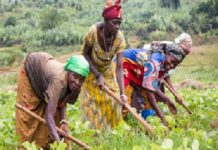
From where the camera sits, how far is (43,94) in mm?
4703

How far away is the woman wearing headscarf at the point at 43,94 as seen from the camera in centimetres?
424

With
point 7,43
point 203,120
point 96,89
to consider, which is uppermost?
point 96,89

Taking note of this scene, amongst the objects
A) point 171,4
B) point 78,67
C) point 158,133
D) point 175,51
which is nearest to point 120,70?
point 175,51

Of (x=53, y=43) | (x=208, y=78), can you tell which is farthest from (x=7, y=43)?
(x=208, y=78)

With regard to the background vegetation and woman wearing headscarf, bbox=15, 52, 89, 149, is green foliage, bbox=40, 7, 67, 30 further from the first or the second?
woman wearing headscarf, bbox=15, 52, 89, 149

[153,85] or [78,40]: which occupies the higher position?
[153,85]

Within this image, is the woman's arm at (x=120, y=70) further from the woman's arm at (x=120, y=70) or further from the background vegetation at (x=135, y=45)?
the background vegetation at (x=135, y=45)

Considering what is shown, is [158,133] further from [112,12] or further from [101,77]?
[112,12]

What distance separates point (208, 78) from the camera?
52.6 ft

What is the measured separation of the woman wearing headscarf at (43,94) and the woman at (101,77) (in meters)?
0.77

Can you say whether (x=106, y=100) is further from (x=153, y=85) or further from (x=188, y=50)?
(x=188, y=50)

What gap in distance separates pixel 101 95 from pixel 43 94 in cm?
104

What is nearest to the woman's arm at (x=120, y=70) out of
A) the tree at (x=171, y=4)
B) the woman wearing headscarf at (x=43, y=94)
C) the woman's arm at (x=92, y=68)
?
the woman's arm at (x=92, y=68)

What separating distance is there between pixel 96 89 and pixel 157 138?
1141 millimetres
